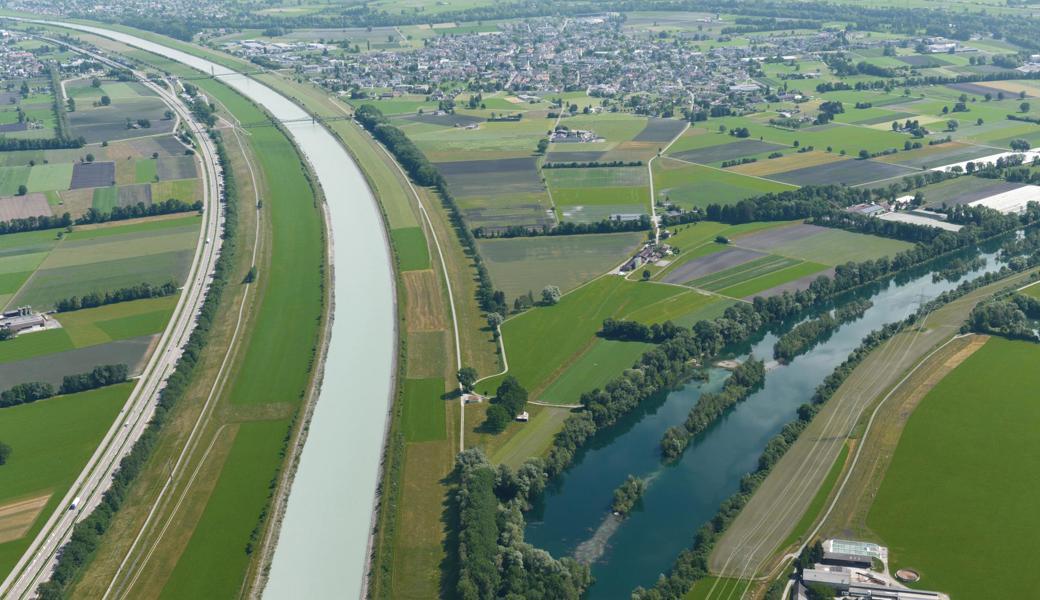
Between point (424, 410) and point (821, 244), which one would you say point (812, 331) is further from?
point (424, 410)

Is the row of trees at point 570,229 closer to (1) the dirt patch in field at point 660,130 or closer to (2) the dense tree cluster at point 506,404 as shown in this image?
(2) the dense tree cluster at point 506,404

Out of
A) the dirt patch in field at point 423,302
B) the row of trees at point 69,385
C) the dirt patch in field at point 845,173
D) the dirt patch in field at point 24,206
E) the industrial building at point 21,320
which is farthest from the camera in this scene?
the dirt patch in field at point 845,173

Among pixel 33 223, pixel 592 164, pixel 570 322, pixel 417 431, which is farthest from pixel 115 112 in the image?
pixel 417 431

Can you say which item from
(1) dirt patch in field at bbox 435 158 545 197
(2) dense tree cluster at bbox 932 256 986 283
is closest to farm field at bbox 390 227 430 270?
(1) dirt patch in field at bbox 435 158 545 197

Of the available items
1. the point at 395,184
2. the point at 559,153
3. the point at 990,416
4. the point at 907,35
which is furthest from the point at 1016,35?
the point at 990,416

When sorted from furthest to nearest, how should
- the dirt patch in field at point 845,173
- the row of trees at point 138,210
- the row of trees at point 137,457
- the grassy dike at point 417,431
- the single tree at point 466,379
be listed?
the dirt patch in field at point 845,173, the row of trees at point 138,210, the single tree at point 466,379, the grassy dike at point 417,431, the row of trees at point 137,457

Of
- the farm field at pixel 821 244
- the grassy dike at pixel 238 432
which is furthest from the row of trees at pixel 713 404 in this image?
the grassy dike at pixel 238 432
